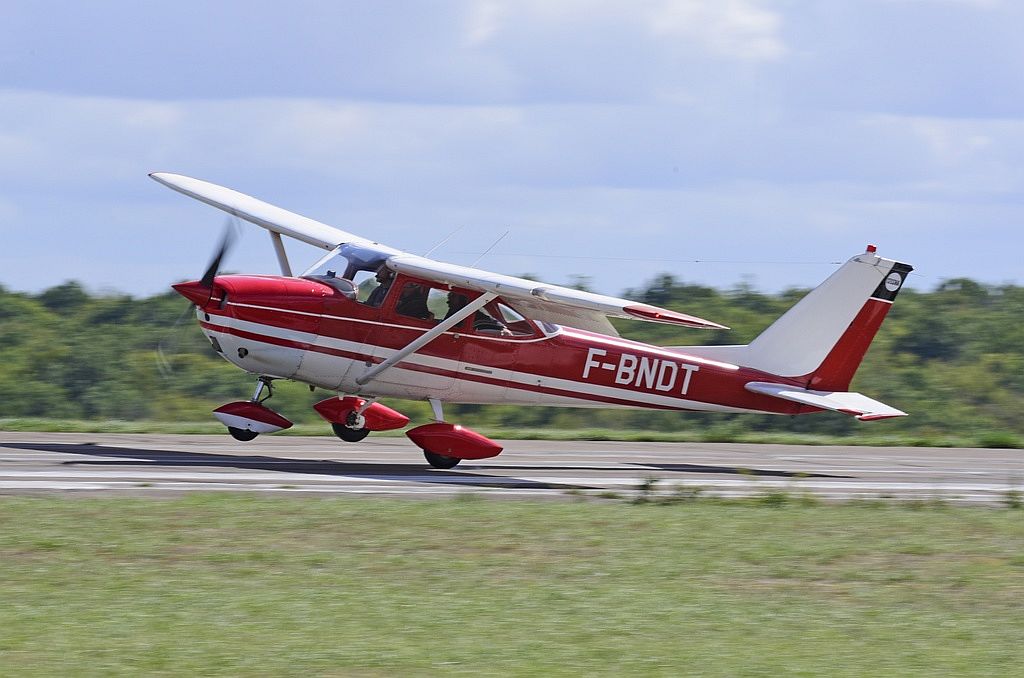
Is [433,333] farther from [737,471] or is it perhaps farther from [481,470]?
[737,471]

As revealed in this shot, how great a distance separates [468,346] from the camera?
1580 cm

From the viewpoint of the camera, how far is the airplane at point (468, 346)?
15.0 meters

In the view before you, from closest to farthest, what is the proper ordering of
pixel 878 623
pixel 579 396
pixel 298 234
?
pixel 878 623 → pixel 579 396 → pixel 298 234

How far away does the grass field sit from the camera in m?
6.14

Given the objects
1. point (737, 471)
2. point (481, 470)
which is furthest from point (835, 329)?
point (481, 470)

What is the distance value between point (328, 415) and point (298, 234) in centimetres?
271

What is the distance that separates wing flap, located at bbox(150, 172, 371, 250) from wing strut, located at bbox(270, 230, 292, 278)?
0.34 feet

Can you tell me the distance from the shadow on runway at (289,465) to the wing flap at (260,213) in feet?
11.2

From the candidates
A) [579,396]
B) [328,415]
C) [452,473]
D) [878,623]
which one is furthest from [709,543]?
[328,415]

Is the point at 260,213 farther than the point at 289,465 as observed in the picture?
Yes

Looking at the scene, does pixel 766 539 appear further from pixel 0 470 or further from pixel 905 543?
pixel 0 470

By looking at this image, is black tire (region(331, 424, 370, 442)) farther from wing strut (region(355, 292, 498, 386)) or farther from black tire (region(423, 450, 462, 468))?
black tire (region(423, 450, 462, 468))

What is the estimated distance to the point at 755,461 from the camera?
1784 cm

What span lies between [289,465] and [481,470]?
2.32 metres
